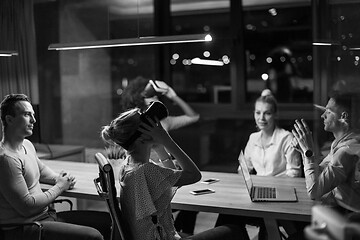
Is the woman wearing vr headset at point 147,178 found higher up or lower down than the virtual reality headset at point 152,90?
lower down

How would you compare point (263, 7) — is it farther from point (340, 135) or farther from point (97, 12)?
point (340, 135)

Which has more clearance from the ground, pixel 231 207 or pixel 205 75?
pixel 205 75

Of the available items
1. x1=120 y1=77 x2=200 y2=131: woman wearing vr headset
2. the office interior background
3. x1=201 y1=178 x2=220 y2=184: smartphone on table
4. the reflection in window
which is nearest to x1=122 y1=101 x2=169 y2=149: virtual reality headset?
x1=201 y1=178 x2=220 y2=184: smartphone on table

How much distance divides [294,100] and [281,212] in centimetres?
335

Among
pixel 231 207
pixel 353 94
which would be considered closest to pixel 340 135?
pixel 353 94

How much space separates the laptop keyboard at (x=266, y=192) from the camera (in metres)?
3.05

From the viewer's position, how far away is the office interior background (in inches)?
231

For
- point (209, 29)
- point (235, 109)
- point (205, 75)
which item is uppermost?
point (209, 29)

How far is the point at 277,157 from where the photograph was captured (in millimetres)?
3949

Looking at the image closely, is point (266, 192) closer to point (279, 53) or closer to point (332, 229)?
point (332, 229)

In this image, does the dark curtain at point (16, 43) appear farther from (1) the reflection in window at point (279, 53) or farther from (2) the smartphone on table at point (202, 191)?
(1) the reflection in window at point (279, 53)

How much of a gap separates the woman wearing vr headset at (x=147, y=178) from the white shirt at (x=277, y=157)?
121 centimetres

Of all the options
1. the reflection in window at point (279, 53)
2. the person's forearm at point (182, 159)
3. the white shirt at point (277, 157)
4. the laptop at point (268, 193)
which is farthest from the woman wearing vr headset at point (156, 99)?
the reflection in window at point (279, 53)

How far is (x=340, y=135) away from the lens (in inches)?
108
